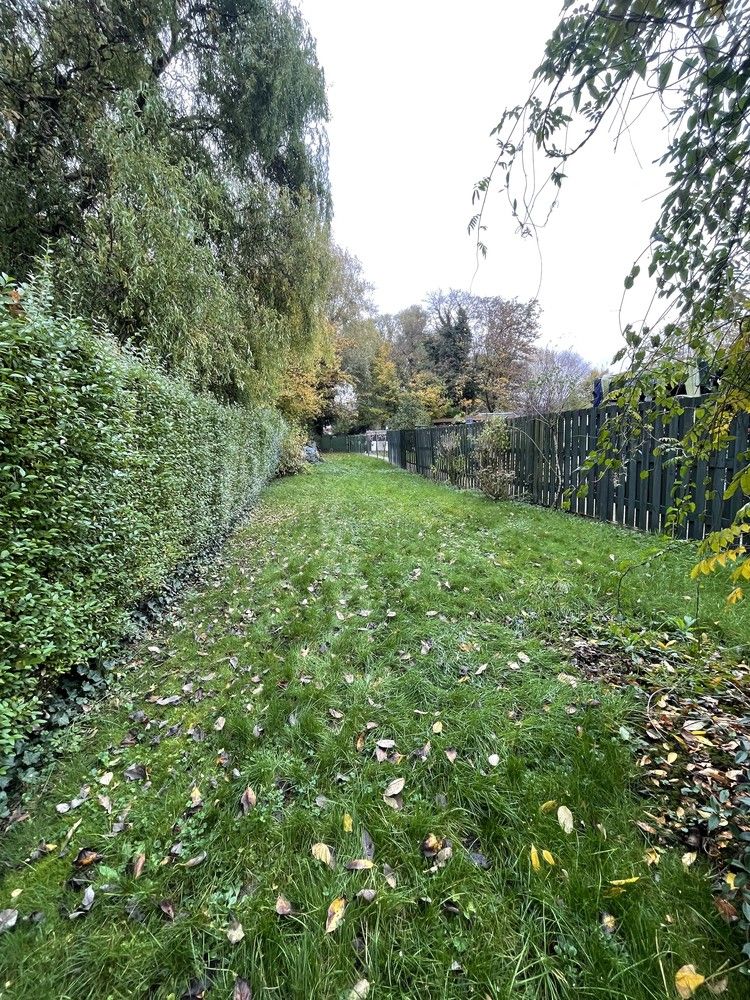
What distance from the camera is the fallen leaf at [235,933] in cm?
120

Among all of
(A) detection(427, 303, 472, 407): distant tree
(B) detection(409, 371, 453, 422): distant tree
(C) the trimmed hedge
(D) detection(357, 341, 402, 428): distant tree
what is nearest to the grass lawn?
(C) the trimmed hedge

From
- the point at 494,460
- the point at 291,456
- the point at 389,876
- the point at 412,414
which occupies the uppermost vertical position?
the point at 412,414

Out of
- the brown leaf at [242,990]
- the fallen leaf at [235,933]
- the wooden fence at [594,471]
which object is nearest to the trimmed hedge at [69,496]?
the fallen leaf at [235,933]

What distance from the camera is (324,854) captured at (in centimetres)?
143

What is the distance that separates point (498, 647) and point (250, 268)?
6.75 m

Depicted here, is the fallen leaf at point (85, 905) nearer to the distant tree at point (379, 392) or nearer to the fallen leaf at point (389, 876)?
the fallen leaf at point (389, 876)

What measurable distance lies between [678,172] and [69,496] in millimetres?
2723

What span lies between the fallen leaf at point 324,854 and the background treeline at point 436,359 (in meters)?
11.0

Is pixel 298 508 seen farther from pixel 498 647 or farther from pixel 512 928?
pixel 512 928

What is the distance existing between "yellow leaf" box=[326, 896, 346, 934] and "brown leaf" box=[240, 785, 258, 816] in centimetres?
53

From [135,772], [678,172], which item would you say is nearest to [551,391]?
[678,172]

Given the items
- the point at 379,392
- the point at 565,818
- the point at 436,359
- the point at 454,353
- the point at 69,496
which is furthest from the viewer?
the point at 379,392

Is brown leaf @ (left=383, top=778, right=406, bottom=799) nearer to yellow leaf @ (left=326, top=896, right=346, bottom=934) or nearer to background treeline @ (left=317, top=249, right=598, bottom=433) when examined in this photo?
yellow leaf @ (left=326, top=896, right=346, bottom=934)

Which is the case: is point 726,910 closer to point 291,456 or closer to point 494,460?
point 494,460
